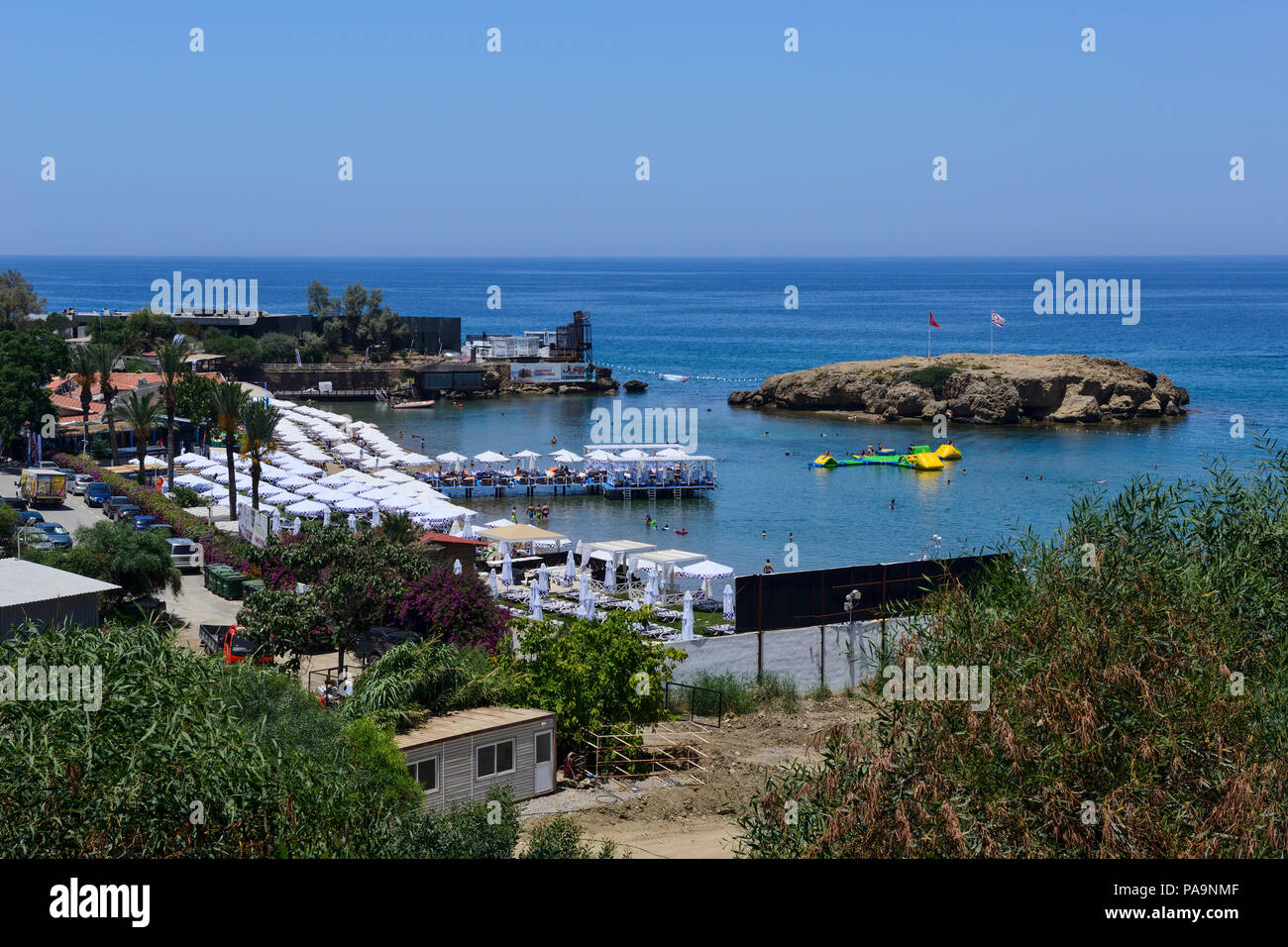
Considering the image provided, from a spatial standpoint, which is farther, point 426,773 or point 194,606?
point 194,606

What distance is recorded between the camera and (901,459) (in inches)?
2549

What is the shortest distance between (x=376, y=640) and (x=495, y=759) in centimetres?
673

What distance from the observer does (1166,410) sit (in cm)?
8375

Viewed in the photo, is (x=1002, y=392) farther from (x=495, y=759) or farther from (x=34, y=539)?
(x=495, y=759)

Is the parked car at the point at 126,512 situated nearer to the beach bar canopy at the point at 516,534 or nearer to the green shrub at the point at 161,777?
the beach bar canopy at the point at 516,534

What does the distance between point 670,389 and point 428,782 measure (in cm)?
8609

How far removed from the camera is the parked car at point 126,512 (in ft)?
120

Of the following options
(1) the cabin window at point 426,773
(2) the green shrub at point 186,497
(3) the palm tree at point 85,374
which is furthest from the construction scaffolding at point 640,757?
(3) the palm tree at point 85,374

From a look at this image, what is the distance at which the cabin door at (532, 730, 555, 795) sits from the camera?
1788 cm

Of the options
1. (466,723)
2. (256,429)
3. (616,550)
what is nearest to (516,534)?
(616,550)

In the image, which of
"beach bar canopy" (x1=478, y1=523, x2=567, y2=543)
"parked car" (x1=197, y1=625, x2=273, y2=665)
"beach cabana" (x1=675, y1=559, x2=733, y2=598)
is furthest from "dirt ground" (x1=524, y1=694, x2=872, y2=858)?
"beach bar canopy" (x1=478, y1=523, x2=567, y2=543)

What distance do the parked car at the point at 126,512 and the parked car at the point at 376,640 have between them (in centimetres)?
1607
